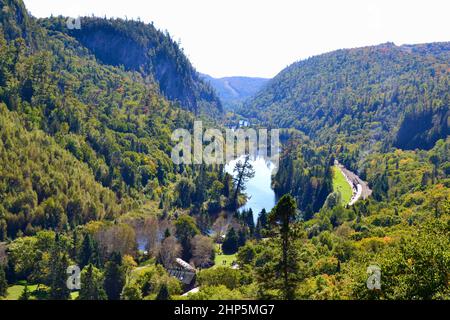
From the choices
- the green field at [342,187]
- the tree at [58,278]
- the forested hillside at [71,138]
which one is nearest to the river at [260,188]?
the forested hillside at [71,138]

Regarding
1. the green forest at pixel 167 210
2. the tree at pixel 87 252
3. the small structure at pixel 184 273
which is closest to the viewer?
the green forest at pixel 167 210

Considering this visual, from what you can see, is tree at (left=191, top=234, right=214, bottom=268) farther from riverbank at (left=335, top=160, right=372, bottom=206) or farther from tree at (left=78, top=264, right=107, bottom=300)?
riverbank at (left=335, top=160, right=372, bottom=206)

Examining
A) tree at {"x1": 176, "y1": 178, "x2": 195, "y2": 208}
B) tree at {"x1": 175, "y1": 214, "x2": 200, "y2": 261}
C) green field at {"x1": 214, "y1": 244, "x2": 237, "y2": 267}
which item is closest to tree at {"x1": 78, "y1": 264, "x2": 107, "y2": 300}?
tree at {"x1": 175, "y1": 214, "x2": 200, "y2": 261}

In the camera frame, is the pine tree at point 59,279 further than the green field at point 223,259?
No

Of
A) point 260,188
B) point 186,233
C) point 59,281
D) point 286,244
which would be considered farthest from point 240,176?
point 286,244

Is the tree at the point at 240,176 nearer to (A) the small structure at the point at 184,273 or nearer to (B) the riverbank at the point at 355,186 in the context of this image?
(B) the riverbank at the point at 355,186

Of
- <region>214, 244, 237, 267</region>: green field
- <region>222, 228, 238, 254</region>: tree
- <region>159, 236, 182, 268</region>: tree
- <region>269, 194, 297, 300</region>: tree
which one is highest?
<region>269, 194, 297, 300</region>: tree

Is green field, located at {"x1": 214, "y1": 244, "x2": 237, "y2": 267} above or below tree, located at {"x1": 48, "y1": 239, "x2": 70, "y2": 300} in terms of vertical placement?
Result: below
